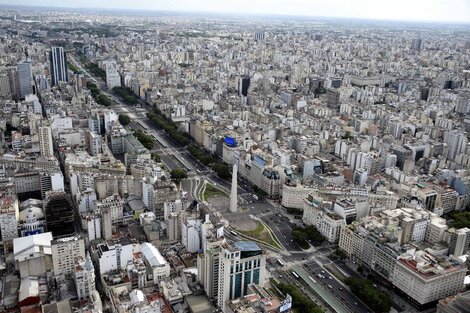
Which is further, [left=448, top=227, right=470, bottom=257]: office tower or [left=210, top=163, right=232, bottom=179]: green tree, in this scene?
[left=210, top=163, right=232, bottom=179]: green tree

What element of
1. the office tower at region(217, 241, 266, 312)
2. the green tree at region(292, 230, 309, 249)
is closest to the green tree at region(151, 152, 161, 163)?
the green tree at region(292, 230, 309, 249)

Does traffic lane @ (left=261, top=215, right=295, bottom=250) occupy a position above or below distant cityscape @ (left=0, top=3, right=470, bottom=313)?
below

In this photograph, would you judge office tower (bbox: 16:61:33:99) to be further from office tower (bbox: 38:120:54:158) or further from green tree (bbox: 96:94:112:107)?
office tower (bbox: 38:120:54:158)

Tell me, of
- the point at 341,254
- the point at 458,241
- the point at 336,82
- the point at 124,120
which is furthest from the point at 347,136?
the point at 336,82

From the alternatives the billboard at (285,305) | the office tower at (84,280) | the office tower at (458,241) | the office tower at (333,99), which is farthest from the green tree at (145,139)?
the office tower at (458,241)

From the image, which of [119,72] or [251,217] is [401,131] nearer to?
[251,217]

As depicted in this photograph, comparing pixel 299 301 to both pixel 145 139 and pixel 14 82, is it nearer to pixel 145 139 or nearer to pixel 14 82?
pixel 145 139
